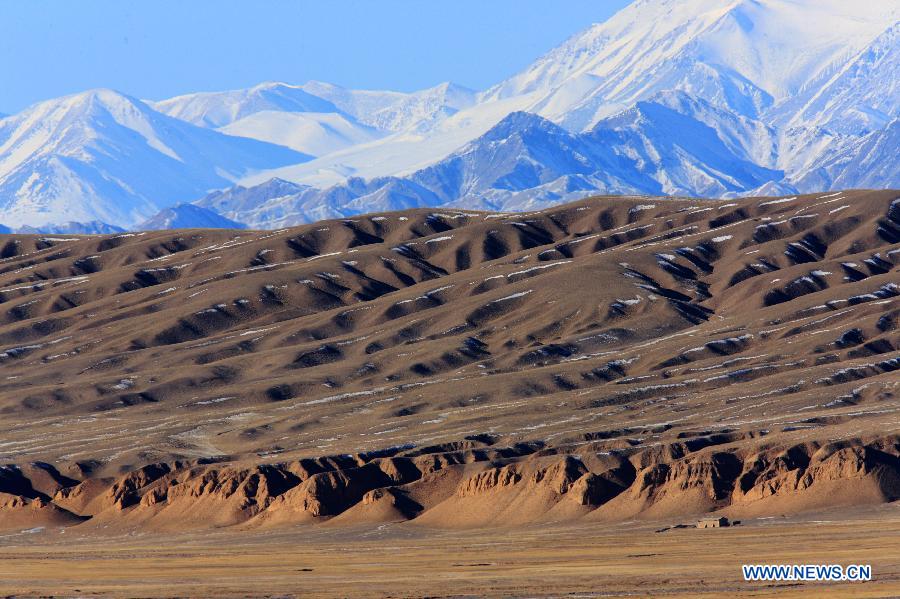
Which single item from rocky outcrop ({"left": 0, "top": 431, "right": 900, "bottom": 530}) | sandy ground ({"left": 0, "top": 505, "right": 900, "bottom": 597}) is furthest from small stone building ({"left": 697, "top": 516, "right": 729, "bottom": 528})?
rocky outcrop ({"left": 0, "top": 431, "right": 900, "bottom": 530})

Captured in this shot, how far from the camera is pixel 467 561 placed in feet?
372

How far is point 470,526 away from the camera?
483 ft

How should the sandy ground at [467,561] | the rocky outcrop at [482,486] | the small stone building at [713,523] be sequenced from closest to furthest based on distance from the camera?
the sandy ground at [467,561]
the small stone building at [713,523]
the rocky outcrop at [482,486]

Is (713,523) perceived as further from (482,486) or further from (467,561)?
(482,486)

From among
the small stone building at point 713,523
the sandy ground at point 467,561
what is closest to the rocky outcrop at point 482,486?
the sandy ground at point 467,561

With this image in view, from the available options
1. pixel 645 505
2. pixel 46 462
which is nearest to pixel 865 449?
pixel 645 505

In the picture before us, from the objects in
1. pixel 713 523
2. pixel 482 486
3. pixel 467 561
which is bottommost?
pixel 713 523

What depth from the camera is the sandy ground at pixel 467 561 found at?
3713 inches

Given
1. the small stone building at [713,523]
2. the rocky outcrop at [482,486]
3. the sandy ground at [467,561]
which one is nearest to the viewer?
the sandy ground at [467,561]

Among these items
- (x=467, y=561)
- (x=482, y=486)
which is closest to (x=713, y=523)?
(x=467, y=561)

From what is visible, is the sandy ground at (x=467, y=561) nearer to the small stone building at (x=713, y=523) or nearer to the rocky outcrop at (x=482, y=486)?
the small stone building at (x=713, y=523)

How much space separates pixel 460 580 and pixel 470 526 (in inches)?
1860

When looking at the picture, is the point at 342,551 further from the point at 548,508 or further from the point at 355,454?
the point at 355,454

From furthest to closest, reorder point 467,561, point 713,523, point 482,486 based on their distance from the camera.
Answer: point 482,486 < point 713,523 < point 467,561
